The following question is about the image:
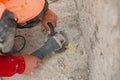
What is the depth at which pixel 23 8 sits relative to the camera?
209 centimetres

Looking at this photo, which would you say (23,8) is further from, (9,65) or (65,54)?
(65,54)

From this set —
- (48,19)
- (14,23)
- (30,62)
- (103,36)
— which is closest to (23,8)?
(14,23)

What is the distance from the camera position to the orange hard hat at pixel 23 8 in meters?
2.06

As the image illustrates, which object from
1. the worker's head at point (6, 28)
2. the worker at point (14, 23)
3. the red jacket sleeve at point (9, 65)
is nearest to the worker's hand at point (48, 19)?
the worker at point (14, 23)

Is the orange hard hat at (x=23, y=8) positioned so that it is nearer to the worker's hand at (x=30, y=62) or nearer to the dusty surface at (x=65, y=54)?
the worker's hand at (x=30, y=62)

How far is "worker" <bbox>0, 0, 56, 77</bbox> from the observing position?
6.17 feet

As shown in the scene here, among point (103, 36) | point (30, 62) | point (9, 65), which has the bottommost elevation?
point (30, 62)

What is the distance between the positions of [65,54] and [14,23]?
31.9 inches

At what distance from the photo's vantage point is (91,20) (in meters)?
2.20

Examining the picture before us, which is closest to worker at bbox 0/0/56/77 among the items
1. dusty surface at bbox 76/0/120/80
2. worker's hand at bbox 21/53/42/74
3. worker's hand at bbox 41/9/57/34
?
worker's hand at bbox 21/53/42/74

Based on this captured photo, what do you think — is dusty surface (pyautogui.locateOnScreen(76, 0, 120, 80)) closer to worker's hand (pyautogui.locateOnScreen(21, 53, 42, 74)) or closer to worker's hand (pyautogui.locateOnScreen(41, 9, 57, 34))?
worker's hand (pyautogui.locateOnScreen(41, 9, 57, 34))

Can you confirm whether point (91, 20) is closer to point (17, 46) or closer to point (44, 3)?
point (44, 3)

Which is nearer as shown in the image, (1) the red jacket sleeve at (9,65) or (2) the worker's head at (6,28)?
(2) the worker's head at (6,28)

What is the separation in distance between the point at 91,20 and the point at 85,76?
0.54 meters
